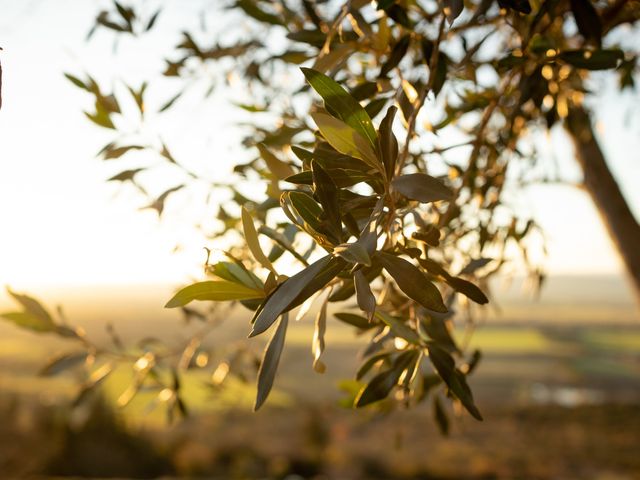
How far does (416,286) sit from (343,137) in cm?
10

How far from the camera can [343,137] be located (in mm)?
373

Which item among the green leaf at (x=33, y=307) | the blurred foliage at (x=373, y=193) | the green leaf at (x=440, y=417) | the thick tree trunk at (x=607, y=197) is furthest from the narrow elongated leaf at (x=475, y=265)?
the thick tree trunk at (x=607, y=197)

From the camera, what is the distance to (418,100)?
1.52 feet

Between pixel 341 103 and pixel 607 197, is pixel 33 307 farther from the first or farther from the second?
pixel 607 197

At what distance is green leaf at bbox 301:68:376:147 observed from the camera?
362 millimetres

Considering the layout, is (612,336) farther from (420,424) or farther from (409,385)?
(409,385)

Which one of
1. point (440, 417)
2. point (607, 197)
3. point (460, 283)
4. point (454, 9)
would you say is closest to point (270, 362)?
point (460, 283)

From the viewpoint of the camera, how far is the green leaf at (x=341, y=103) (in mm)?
362

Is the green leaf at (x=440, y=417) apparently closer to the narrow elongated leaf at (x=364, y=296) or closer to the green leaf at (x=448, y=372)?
the green leaf at (x=448, y=372)

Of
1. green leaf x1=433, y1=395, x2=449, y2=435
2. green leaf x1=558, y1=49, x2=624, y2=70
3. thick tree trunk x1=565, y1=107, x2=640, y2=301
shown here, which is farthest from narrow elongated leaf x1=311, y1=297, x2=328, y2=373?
thick tree trunk x1=565, y1=107, x2=640, y2=301

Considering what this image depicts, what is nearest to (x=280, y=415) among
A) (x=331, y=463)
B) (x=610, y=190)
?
(x=331, y=463)

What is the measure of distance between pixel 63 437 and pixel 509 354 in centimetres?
1435

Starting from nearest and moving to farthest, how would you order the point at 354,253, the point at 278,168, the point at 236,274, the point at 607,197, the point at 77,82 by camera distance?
the point at 354,253 → the point at 236,274 → the point at 278,168 → the point at 77,82 → the point at 607,197

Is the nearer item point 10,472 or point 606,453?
point 10,472
